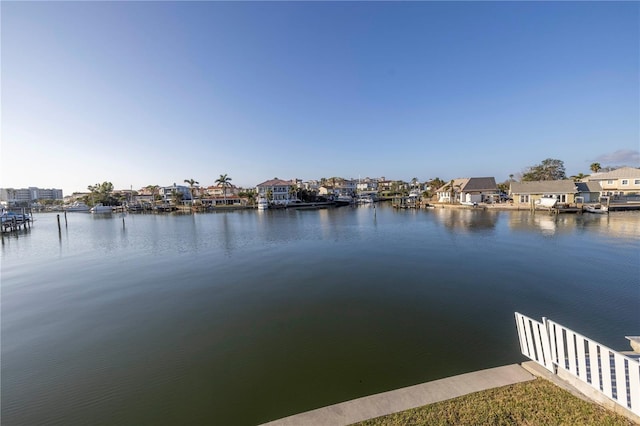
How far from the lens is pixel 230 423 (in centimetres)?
504

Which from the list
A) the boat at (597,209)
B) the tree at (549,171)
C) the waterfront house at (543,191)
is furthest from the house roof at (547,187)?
the tree at (549,171)

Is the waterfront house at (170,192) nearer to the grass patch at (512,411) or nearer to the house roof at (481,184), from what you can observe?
the house roof at (481,184)

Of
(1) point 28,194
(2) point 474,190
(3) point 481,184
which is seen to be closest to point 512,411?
(2) point 474,190

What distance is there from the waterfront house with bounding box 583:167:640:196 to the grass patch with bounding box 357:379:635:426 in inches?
2279

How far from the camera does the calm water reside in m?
5.80

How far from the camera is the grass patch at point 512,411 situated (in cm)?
375

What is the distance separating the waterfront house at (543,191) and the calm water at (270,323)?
30246 mm

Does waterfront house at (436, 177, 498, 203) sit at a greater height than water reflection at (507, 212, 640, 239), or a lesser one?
greater

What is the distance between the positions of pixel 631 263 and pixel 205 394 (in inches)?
826

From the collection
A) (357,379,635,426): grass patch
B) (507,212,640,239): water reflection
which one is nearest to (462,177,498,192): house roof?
(507,212,640,239): water reflection

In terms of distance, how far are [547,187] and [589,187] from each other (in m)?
6.60

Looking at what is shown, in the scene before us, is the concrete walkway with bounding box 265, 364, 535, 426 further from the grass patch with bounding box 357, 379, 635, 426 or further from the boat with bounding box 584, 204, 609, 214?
the boat with bounding box 584, 204, 609, 214

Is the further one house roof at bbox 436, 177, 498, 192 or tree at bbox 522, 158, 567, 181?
tree at bbox 522, 158, 567, 181

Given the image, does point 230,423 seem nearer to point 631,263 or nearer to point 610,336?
point 610,336
